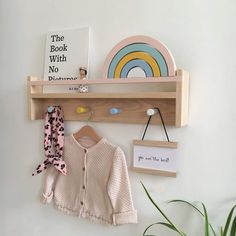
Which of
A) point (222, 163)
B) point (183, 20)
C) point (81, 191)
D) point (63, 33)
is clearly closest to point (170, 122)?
point (222, 163)

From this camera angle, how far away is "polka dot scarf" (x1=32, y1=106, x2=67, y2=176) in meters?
1.25

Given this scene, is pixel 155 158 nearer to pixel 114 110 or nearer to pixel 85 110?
pixel 114 110

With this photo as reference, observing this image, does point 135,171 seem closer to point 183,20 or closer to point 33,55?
point 183,20

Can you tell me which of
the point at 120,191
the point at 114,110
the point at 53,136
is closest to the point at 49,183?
the point at 53,136

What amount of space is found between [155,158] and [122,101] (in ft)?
0.86

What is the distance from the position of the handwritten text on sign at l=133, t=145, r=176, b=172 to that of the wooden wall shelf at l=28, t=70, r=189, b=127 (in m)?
0.11

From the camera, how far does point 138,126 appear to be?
1.14 metres

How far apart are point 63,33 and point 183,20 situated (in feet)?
1.76

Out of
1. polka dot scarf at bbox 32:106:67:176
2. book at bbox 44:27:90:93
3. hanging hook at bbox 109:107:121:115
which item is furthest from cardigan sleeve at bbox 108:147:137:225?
book at bbox 44:27:90:93

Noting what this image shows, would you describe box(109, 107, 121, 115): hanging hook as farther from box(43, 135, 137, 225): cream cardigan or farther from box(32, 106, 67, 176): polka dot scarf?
box(32, 106, 67, 176): polka dot scarf

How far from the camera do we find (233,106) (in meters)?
0.99

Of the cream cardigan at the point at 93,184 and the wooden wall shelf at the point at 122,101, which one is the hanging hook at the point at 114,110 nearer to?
the wooden wall shelf at the point at 122,101

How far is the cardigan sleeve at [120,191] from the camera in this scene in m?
1.11

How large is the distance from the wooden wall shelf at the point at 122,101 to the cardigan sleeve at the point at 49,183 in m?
0.25
